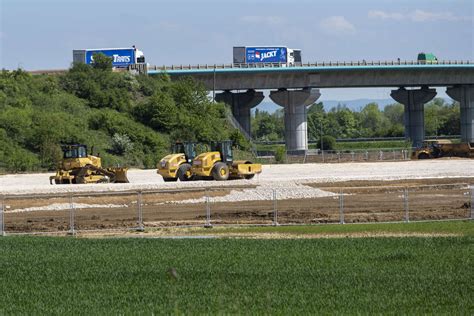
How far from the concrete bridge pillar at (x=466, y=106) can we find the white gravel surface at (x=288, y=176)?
40.1 m

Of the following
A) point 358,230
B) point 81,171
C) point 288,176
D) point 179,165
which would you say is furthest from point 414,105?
point 358,230

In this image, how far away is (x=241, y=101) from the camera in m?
119

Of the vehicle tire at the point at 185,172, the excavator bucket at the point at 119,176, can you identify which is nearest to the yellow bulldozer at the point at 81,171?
the excavator bucket at the point at 119,176

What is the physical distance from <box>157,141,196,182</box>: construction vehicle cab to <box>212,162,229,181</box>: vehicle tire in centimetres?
209

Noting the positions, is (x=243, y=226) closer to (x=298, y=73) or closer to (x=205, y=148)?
(x=205, y=148)

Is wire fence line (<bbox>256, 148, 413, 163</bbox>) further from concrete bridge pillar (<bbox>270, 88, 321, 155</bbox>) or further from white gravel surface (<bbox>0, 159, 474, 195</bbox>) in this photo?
white gravel surface (<bbox>0, 159, 474, 195</bbox>)

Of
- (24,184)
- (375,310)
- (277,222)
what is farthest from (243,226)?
(24,184)

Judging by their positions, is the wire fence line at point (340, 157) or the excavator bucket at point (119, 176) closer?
the excavator bucket at point (119, 176)

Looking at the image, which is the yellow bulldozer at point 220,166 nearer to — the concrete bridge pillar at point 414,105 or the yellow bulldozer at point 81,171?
the yellow bulldozer at point 81,171

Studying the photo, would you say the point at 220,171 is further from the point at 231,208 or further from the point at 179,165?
the point at 231,208

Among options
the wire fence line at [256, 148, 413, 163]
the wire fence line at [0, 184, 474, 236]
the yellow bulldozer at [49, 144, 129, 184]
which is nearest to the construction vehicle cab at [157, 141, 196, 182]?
the yellow bulldozer at [49, 144, 129, 184]

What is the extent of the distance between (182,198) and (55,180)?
37.5 feet

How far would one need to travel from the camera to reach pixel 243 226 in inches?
1598

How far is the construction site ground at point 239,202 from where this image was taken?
1666 inches
